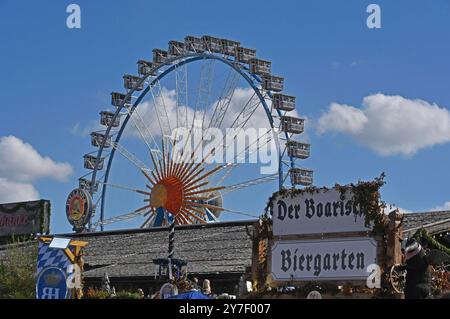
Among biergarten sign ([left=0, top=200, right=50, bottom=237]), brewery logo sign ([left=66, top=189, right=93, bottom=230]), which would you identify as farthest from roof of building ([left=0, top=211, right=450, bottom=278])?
biergarten sign ([left=0, top=200, right=50, bottom=237])

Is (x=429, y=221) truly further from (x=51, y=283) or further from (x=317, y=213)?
(x=51, y=283)

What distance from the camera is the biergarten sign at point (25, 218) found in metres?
56.9

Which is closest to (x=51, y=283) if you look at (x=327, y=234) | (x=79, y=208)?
(x=327, y=234)

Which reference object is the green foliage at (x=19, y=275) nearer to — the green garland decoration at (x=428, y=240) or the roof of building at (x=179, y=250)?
the roof of building at (x=179, y=250)

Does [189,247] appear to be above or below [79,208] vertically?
below

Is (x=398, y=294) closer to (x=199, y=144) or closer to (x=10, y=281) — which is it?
(x=10, y=281)

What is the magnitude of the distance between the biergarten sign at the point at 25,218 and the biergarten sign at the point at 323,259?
137 ft

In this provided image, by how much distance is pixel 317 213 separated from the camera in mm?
16484

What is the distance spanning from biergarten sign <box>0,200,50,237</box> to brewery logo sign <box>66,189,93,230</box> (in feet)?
16.2

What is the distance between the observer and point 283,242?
1695 centimetres

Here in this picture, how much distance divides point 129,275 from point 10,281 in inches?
186

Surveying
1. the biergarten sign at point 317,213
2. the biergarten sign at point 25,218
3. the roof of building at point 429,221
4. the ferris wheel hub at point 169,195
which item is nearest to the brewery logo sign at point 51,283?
the biergarten sign at point 317,213

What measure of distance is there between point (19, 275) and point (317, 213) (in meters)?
19.5
